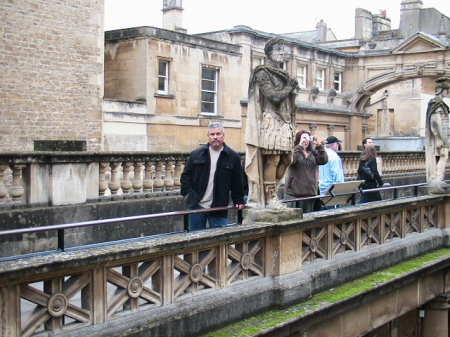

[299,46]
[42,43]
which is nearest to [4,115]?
[42,43]

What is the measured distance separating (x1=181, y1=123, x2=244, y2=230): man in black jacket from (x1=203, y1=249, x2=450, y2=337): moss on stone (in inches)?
49.7

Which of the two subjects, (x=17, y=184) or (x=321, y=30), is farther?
(x=321, y=30)

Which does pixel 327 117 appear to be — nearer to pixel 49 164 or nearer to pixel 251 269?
pixel 49 164

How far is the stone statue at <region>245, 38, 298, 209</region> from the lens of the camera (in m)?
7.16

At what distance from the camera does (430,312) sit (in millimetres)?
10547

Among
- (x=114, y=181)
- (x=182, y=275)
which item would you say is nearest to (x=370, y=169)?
(x=114, y=181)

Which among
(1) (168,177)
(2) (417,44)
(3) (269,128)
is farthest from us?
(2) (417,44)

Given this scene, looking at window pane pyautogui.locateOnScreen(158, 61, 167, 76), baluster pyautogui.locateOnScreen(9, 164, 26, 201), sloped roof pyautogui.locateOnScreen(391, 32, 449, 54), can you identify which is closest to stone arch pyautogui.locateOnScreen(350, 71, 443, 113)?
sloped roof pyautogui.locateOnScreen(391, 32, 449, 54)

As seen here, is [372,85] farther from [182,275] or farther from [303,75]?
[182,275]

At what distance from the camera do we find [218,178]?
7.85 metres

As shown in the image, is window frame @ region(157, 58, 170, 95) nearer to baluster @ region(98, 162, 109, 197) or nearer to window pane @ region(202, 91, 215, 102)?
window pane @ region(202, 91, 215, 102)

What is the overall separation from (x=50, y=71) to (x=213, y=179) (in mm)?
14534

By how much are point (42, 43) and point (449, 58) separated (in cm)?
2347

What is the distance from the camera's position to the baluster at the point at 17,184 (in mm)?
9805
